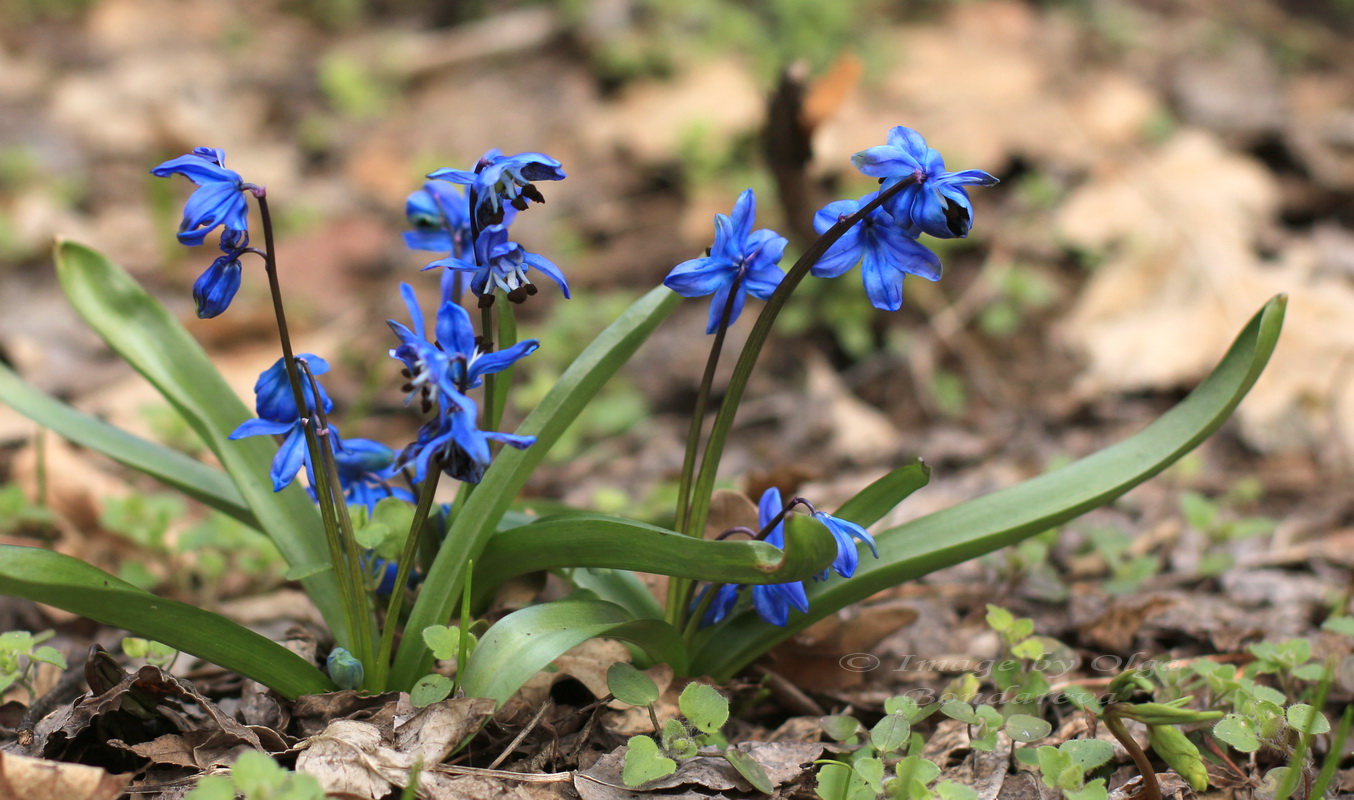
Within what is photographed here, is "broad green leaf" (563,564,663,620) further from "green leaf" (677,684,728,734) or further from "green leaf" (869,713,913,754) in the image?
"green leaf" (869,713,913,754)

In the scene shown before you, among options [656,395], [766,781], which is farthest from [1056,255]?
[766,781]

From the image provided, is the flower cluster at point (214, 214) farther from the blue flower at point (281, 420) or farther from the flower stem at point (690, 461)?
the flower stem at point (690, 461)

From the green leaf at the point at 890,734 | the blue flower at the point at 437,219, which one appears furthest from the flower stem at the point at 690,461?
the blue flower at the point at 437,219

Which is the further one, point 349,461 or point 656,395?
point 656,395

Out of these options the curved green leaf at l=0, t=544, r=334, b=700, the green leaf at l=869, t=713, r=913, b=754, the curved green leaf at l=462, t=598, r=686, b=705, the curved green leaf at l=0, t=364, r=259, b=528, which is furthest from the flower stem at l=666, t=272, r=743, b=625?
the curved green leaf at l=0, t=364, r=259, b=528

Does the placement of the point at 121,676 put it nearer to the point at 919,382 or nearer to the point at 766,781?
the point at 766,781

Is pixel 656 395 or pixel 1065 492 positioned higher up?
pixel 656 395
